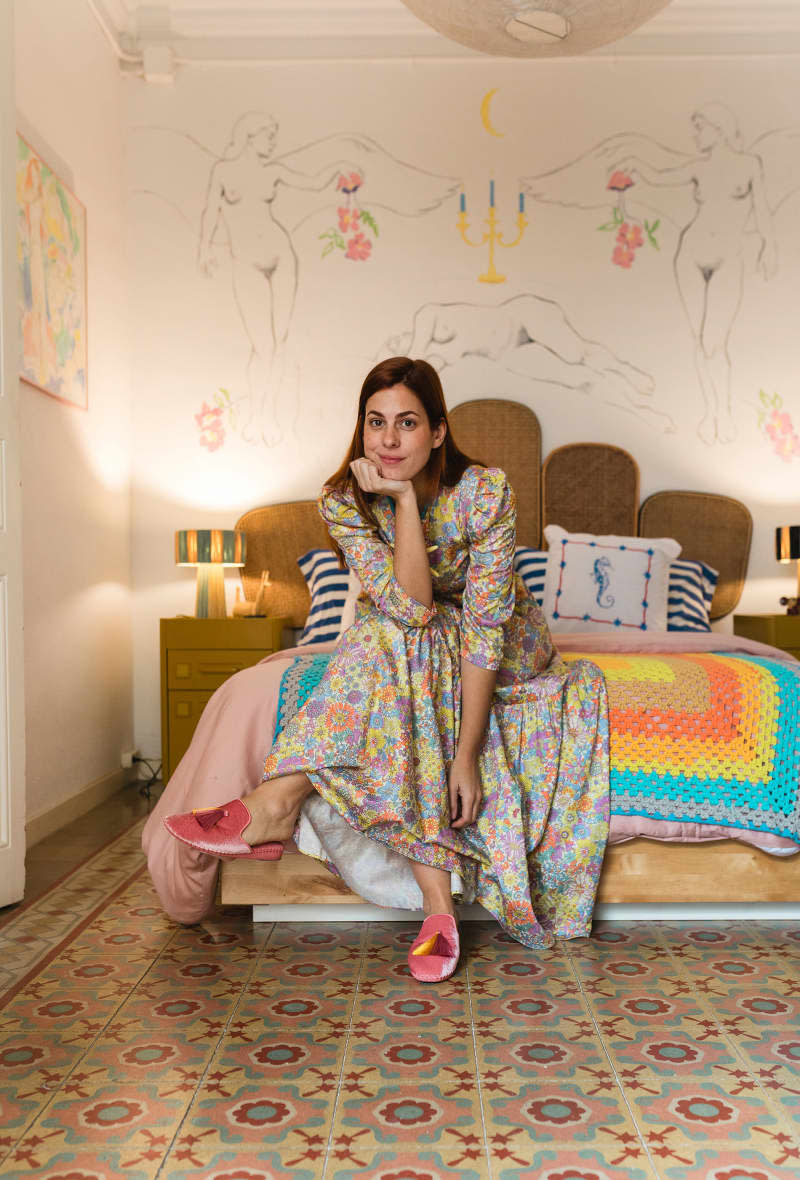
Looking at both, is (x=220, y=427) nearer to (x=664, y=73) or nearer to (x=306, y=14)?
(x=306, y=14)

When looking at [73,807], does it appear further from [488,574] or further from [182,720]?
[488,574]

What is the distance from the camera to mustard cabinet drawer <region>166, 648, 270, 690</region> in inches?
152

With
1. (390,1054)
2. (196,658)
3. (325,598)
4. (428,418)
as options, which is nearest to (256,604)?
(196,658)

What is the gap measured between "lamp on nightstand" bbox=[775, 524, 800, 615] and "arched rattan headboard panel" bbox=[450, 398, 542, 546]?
3.10 feet

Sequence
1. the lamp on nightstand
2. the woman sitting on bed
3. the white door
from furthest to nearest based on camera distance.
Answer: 1. the lamp on nightstand
2. the white door
3. the woman sitting on bed

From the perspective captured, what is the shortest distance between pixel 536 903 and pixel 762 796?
0.54m

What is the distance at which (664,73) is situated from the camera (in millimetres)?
4301

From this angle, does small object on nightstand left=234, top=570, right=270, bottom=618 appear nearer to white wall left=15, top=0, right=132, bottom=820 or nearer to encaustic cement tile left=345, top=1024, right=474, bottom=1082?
white wall left=15, top=0, right=132, bottom=820

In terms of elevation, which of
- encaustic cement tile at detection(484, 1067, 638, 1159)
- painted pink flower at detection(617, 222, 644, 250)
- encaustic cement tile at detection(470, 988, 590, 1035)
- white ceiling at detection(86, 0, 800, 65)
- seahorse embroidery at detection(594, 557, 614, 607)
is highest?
white ceiling at detection(86, 0, 800, 65)

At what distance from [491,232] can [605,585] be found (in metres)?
1.68

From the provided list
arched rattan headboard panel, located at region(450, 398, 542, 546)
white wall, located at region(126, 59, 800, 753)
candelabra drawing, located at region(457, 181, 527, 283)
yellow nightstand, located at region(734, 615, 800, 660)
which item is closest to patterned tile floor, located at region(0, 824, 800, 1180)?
yellow nightstand, located at region(734, 615, 800, 660)

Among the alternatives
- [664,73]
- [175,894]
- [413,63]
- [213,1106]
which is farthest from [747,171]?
[213,1106]

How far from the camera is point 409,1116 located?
4.73ft

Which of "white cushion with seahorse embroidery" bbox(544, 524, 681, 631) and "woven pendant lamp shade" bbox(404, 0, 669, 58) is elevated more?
"woven pendant lamp shade" bbox(404, 0, 669, 58)
